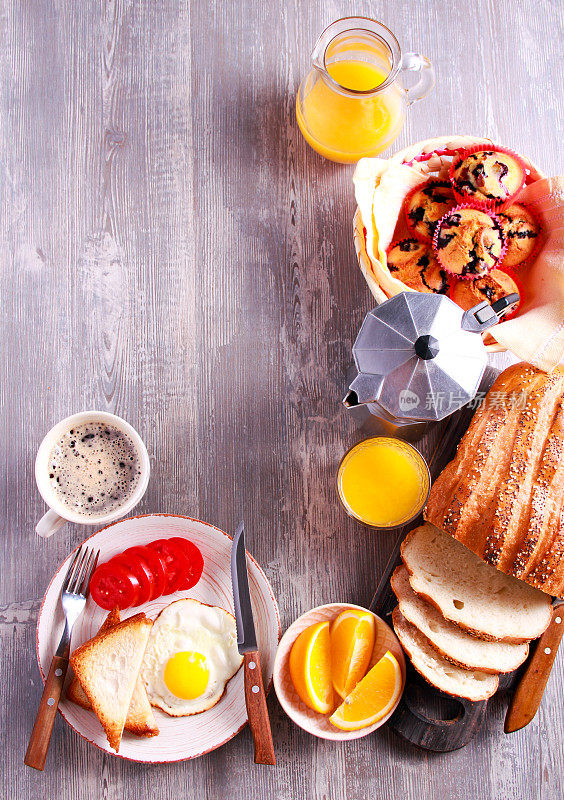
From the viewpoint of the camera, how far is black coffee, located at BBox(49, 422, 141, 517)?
131 centimetres

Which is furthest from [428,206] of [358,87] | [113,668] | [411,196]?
[113,668]

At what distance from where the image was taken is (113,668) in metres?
1.32

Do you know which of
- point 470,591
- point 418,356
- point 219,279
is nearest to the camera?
point 418,356

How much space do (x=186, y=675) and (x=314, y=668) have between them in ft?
0.87

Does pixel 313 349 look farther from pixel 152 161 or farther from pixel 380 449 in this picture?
pixel 152 161

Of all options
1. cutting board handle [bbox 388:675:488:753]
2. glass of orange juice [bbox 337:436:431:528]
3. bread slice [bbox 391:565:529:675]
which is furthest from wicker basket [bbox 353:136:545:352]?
cutting board handle [bbox 388:675:488:753]

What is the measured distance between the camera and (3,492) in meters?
1.45

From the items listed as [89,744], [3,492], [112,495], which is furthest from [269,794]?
[3,492]

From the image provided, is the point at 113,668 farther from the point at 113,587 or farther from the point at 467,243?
the point at 467,243

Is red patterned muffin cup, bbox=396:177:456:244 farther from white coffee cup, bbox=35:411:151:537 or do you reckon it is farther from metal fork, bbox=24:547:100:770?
metal fork, bbox=24:547:100:770

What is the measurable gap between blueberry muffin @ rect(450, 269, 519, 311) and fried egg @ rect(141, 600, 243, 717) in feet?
2.74

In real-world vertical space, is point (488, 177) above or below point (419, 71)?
below

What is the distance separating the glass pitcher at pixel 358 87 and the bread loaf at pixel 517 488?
605mm

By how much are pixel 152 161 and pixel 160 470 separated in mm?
727
